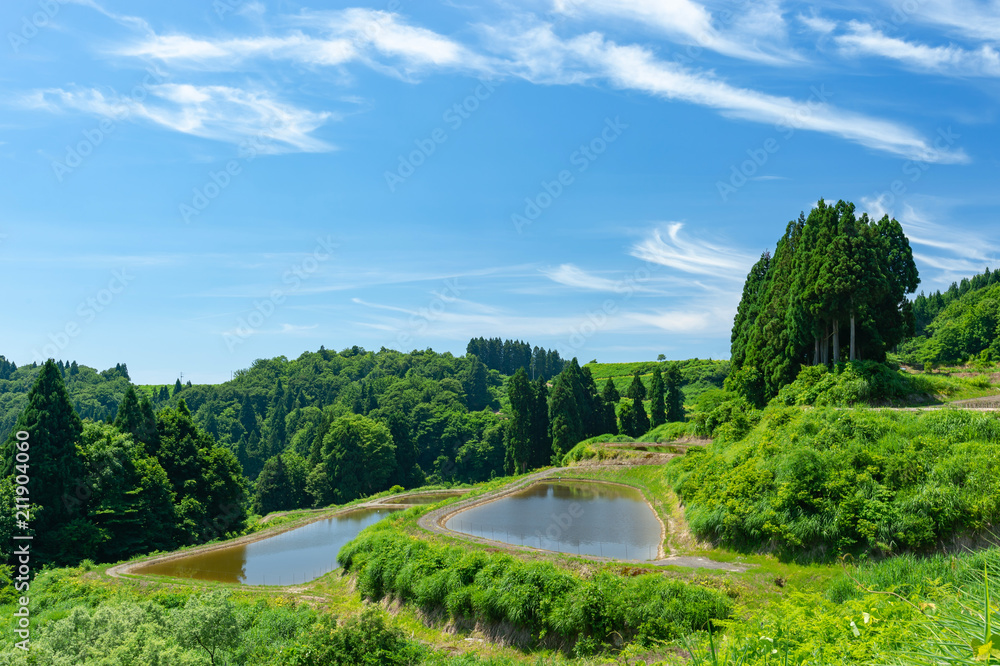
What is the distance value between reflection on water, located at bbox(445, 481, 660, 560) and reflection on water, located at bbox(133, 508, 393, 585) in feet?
22.2

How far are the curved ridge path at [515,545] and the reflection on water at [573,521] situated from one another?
0.78 meters

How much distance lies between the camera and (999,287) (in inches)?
2552

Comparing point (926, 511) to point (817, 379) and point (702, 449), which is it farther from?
point (702, 449)

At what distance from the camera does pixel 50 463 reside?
33812 mm

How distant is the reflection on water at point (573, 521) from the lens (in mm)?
23312

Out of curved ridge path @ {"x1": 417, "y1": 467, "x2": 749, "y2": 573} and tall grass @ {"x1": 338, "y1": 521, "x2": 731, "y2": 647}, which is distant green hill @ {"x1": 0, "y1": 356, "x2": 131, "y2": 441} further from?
tall grass @ {"x1": 338, "y1": 521, "x2": 731, "y2": 647}

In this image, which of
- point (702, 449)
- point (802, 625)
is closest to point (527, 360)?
point (702, 449)

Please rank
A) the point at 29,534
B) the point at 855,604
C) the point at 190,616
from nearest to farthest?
the point at 855,604
the point at 190,616
the point at 29,534

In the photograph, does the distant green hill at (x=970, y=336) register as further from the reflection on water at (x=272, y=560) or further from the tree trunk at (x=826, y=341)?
the reflection on water at (x=272, y=560)

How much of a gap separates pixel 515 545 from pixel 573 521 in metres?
6.74

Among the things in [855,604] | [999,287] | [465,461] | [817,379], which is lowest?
[465,461]

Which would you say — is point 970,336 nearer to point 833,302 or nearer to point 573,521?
point 833,302

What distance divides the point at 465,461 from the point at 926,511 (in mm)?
67626

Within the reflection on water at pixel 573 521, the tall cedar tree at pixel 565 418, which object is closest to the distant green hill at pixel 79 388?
the tall cedar tree at pixel 565 418
